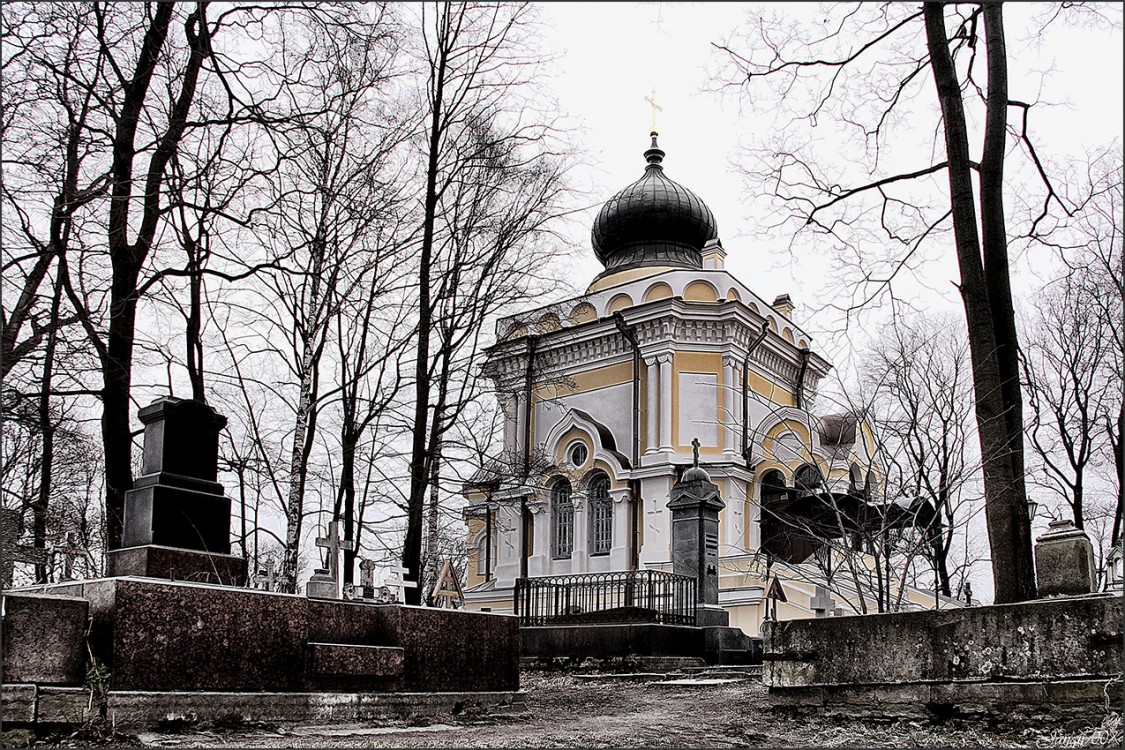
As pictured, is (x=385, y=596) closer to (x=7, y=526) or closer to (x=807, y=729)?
(x=807, y=729)

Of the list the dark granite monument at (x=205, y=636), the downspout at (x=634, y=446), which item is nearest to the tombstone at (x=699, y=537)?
the downspout at (x=634, y=446)

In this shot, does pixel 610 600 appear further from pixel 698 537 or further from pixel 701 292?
pixel 701 292

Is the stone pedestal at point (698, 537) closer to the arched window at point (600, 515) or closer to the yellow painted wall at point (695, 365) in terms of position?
the yellow painted wall at point (695, 365)

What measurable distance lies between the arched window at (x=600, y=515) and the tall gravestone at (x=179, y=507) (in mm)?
18008

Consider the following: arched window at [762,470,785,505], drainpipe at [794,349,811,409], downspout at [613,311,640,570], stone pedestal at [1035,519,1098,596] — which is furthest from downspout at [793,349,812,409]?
stone pedestal at [1035,519,1098,596]

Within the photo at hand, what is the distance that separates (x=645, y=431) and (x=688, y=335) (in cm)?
266

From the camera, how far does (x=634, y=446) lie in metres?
25.3

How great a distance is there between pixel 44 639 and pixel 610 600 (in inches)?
479

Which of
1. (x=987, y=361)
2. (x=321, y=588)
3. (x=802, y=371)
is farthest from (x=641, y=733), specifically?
(x=802, y=371)

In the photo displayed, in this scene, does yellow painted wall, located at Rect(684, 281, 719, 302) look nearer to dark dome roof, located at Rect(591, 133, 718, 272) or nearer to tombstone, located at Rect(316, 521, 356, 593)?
dark dome roof, located at Rect(591, 133, 718, 272)

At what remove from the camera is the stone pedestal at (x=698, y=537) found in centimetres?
1616

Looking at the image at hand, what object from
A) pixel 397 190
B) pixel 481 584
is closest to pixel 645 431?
pixel 481 584

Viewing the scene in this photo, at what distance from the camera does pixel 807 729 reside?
A: 22.8 feet

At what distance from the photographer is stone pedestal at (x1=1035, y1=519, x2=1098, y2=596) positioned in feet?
20.7
